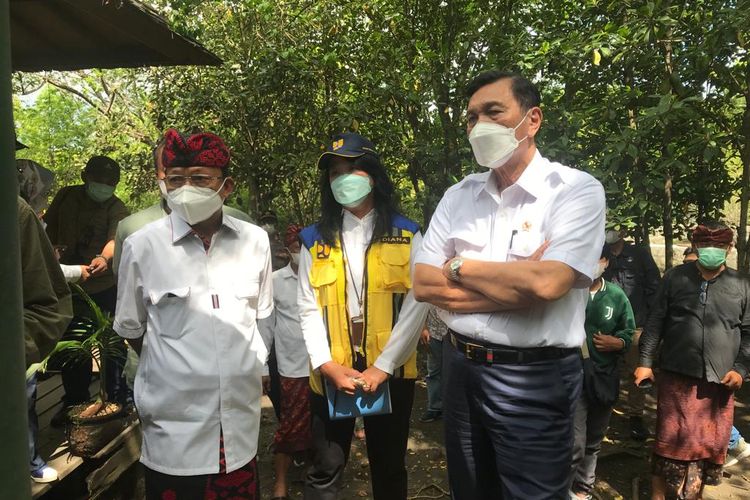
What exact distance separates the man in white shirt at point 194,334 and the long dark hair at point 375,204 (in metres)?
0.47

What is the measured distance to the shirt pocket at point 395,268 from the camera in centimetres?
263

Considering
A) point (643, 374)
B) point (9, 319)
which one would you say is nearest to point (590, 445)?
point (643, 374)

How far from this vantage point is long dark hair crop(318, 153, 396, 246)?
2.71 meters

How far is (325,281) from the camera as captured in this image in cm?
264

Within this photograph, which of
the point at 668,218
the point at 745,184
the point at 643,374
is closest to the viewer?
the point at 643,374

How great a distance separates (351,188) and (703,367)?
2.65 m

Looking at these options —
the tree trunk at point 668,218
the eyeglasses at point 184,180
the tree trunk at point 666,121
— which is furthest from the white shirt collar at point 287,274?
the tree trunk at point 668,218

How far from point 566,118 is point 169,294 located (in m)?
3.67

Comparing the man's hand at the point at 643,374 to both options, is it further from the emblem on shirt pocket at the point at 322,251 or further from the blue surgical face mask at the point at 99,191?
the blue surgical face mask at the point at 99,191

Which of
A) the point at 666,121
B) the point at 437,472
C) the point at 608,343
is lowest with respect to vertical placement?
the point at 437,472

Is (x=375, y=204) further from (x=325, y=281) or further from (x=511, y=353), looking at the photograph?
(x=511, y=353)

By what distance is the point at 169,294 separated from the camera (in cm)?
224

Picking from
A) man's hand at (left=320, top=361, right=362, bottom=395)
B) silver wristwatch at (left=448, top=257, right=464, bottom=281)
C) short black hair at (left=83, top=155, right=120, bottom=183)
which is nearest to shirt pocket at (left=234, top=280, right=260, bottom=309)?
man's hand at (left=320, top=361, right=362, bottom=395)

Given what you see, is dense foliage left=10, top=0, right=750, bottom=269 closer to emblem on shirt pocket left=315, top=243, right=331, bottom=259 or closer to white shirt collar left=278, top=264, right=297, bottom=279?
white shirt collar left=278, top=264, right=297, bottom=279
